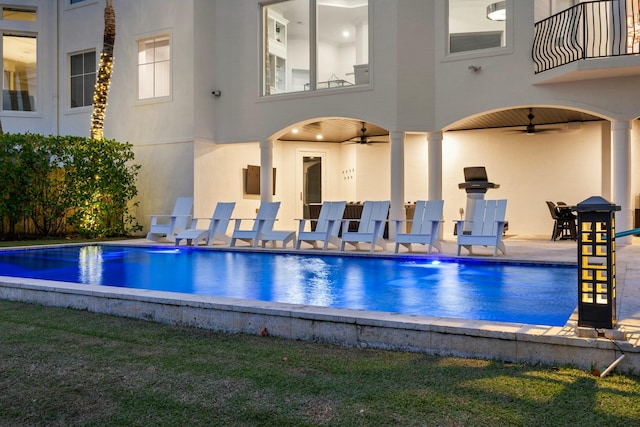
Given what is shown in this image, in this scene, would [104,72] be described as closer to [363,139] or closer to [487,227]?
[363,139]

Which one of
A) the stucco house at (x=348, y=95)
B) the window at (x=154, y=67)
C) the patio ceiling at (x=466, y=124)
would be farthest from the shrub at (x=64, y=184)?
the patio ceiling at (x=466, y=124)

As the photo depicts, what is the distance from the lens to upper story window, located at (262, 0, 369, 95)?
14008mm

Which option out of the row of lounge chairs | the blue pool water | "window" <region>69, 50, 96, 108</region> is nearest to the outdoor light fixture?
the row of lounge chairs

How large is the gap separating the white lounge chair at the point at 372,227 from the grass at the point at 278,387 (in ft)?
20.6

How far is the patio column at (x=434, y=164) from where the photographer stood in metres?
12.9

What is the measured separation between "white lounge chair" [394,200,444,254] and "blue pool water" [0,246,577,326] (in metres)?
0.55

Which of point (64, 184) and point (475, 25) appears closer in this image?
point (475, 25)

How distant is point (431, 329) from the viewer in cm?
→ 369

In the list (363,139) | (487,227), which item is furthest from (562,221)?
(363,139)

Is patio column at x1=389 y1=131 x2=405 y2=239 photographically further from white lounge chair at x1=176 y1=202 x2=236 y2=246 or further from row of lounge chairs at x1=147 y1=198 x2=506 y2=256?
white lounge chair at x1=176 y1=202 x2=236 y2=246

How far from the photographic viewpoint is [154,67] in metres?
15.4

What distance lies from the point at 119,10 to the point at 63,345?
14055 millimetres

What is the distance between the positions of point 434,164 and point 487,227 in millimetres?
3838

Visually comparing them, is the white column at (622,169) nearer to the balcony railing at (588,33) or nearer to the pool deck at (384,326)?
the balcony railing at (588,33)
